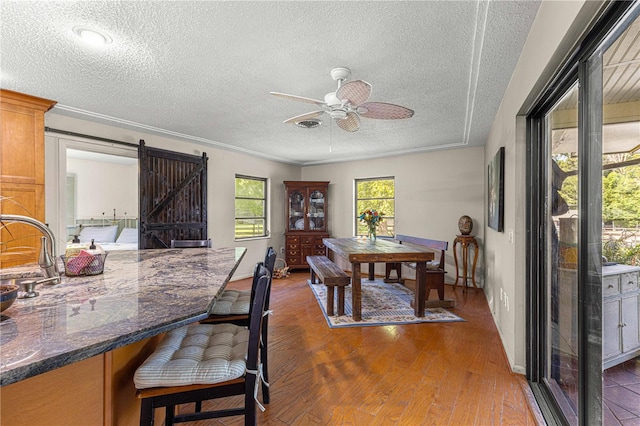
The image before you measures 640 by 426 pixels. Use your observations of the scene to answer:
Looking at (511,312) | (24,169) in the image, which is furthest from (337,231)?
(24,169)

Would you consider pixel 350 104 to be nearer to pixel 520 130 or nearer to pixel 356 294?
pixel 520 130

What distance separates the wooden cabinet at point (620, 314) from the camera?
1011 millimetres

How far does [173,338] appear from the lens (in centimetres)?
136

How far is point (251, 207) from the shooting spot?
598 cm

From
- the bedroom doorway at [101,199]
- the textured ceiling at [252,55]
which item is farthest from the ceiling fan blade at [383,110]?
the bedroom doorway at [101,199]

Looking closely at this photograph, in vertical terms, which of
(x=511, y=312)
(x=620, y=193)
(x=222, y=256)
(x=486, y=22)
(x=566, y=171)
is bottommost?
(x=511, y=312)

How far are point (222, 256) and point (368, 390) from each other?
1415 millimetres

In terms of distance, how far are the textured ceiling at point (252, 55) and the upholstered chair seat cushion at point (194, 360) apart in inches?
69.4

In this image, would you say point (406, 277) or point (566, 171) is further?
point (406, 277)

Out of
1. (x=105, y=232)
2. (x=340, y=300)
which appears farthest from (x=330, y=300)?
(x=105, y=232)

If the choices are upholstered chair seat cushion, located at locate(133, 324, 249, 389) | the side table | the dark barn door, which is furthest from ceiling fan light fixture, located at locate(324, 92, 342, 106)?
the side table

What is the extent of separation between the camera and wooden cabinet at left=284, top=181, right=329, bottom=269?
618 centimetres

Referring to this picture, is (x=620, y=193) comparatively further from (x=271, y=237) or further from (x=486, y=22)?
(x=271, y=237)

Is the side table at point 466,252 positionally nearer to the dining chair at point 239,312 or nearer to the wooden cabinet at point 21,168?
the dining chair at point 239,312
